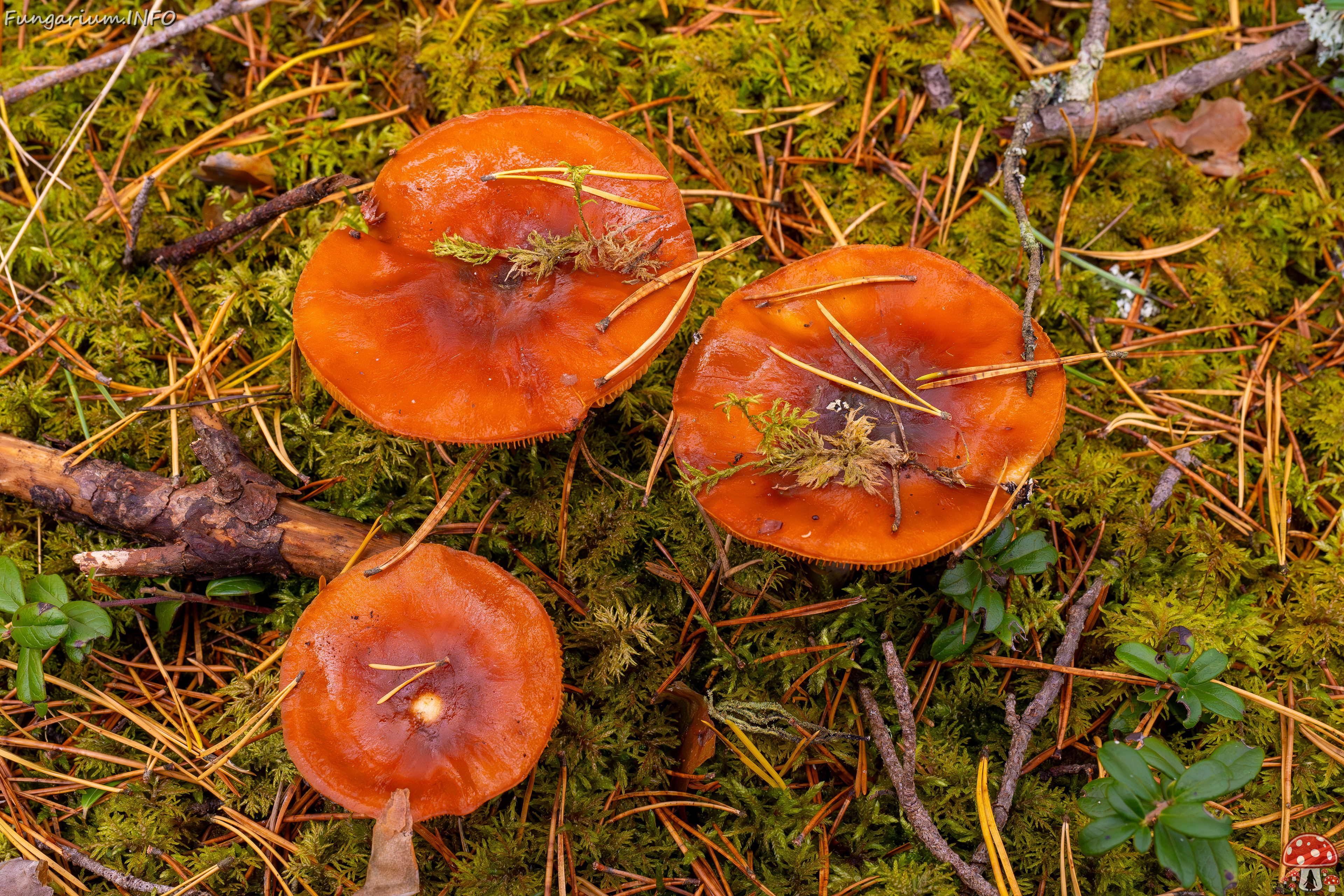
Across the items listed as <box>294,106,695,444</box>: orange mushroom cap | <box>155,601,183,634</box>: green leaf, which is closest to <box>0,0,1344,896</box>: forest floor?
<box>155,601,183,634</box>: green leaf

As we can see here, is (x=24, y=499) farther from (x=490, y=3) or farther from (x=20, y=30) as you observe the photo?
(x=490, y=3)

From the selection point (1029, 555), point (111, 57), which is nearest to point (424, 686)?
point (1029, 555)

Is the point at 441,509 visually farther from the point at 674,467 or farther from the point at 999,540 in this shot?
the point at 999,540

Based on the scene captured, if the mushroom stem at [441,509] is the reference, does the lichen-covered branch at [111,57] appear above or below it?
above

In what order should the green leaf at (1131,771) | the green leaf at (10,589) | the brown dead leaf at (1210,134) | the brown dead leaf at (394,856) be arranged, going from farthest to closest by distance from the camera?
the brown dead leaf at (1210,134), the green leaf at (10,589), the brown dead leaf at (394,856), the green leaf at (1131,771)

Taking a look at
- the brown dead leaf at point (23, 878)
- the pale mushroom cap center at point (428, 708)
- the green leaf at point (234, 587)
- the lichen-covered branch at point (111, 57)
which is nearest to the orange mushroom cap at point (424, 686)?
the pale mushroom cap center at point (428, 708)

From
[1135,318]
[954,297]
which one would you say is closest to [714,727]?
[954,297]

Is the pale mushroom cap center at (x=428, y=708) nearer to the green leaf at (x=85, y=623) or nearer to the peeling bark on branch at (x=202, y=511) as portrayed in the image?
the peeling bark on branch at (x=202, y=511)
